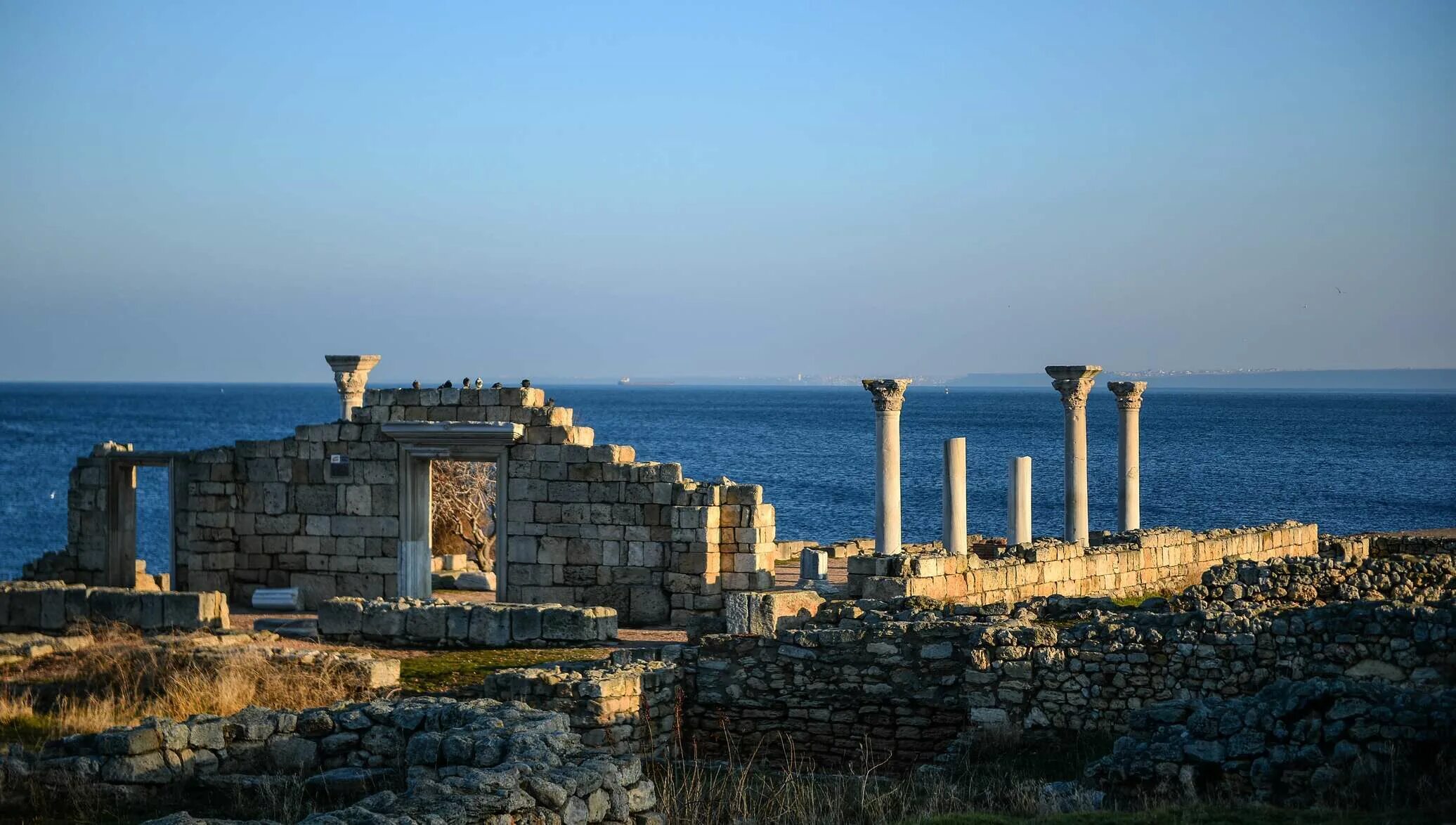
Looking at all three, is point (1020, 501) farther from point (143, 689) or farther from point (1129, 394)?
point (143, 689)

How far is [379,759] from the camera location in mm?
10570

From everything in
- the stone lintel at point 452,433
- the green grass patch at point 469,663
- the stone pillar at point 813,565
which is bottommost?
the green grass patch at point 469,663

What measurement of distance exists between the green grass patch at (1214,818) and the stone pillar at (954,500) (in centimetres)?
1321

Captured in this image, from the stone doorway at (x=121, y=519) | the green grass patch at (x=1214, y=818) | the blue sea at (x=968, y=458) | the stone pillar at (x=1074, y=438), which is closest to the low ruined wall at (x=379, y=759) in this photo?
the green grass patch at (x=1214, y=818)

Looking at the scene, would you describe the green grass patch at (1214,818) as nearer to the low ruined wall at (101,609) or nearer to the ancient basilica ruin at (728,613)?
the ancient basilica ruin at (728,613)

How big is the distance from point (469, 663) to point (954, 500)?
8089 millimetres

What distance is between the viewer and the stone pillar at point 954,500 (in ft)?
71.0

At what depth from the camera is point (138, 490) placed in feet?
259

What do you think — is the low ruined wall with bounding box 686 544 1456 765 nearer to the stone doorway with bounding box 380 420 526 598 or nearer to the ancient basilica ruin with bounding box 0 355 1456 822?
the ancient basilica ruin with bounding box 0 355 1456 822

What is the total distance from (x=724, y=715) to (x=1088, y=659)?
3102 mm

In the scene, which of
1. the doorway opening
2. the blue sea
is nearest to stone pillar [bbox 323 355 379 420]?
the doorway opening

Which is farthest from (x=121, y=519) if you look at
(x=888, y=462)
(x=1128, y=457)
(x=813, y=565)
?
(x=1128, y=457)

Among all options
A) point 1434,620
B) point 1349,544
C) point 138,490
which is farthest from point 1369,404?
point 1434,620

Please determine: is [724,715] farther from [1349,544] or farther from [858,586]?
[1349,544]
